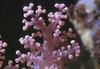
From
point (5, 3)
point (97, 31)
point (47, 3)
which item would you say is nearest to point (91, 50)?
point (97, 31)

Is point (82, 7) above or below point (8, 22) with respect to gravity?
below

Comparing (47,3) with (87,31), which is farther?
(47,3)

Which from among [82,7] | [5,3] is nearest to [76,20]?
[82,7]

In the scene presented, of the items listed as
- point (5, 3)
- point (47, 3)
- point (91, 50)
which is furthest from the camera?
point (5, 3)

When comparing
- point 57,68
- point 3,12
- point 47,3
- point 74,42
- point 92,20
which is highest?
point 3,12

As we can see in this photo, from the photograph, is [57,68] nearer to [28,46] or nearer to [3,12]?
[28,46]

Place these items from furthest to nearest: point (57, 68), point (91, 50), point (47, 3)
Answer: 1. point (47, 3)
2. point (57, 68)
3. point (91, 50)

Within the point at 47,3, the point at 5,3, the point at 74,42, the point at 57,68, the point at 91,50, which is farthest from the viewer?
the point at 5,3

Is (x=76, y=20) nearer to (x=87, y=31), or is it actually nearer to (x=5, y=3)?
(x=87, y=31)

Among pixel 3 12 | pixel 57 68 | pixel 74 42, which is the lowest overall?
pixel 57 68
